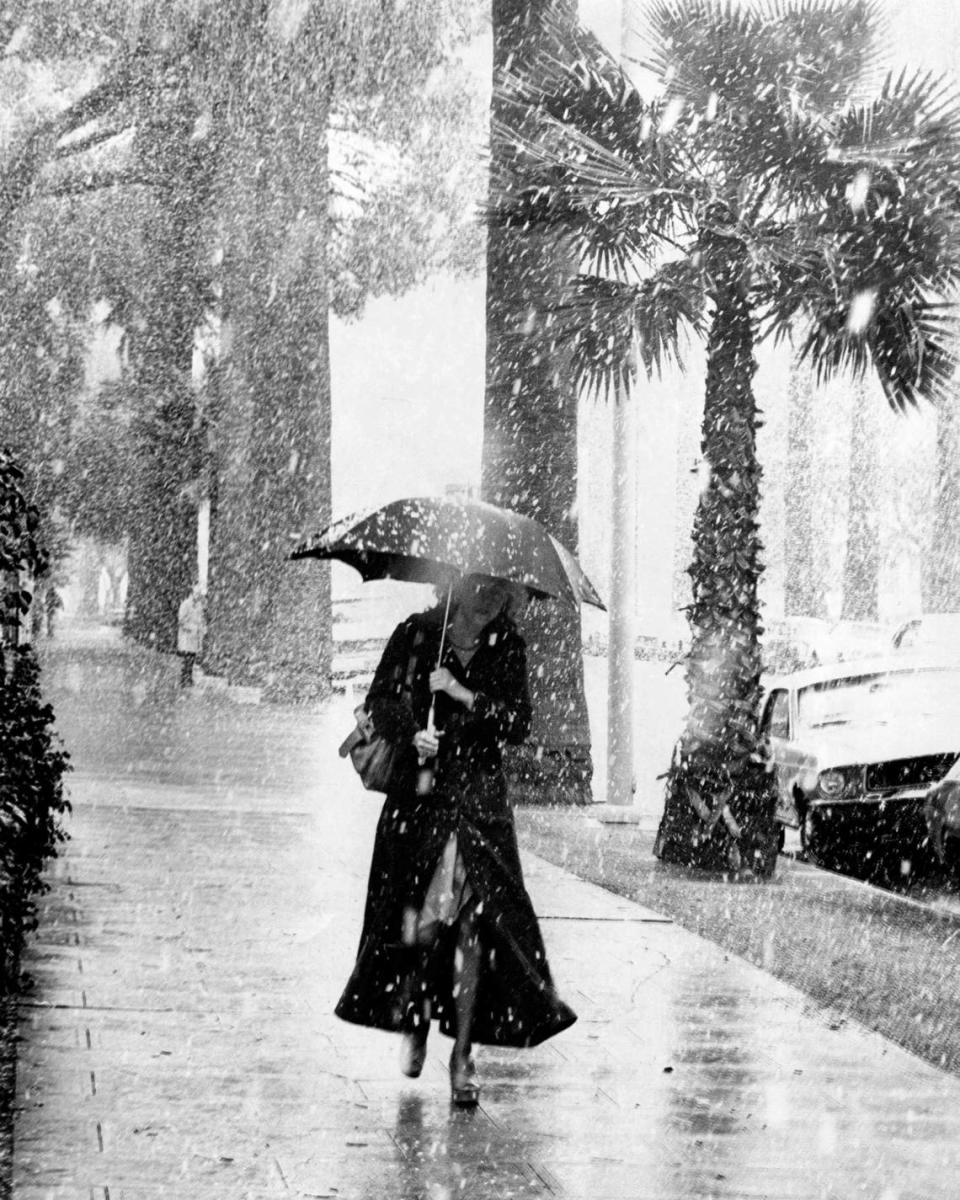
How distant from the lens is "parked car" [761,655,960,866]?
1171 cm

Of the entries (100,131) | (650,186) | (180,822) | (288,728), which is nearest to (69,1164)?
(180,822)

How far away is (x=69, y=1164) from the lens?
4.77 metres

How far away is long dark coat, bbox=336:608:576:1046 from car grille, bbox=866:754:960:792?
21.3ft

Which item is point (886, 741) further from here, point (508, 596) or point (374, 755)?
point (374, 755)

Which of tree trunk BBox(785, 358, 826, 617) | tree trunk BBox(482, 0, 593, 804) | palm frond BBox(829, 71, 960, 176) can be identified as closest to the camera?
palm frond BBox(829, 71, 960, 176)

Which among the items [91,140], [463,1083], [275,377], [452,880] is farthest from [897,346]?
[91,140]

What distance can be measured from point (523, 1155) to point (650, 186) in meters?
7.73

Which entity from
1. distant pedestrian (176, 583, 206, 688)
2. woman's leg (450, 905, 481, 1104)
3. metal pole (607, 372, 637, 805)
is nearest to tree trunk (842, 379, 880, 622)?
distant pedestrian (176, 583, 206, 688)

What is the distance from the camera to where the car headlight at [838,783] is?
1179 centimetres

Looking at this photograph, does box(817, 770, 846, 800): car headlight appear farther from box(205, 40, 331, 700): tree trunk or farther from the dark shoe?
box(205, 40, 331, 700): tree trunk

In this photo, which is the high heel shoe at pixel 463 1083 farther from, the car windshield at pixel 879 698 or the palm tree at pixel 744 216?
the car windshield at pixel 879 698

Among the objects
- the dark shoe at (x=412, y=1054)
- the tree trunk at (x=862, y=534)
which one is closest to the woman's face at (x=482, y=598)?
the dark shoe at (x=412, y=1054)

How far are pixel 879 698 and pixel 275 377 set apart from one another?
46.1ft

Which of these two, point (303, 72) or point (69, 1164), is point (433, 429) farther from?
point (69, 1164)
